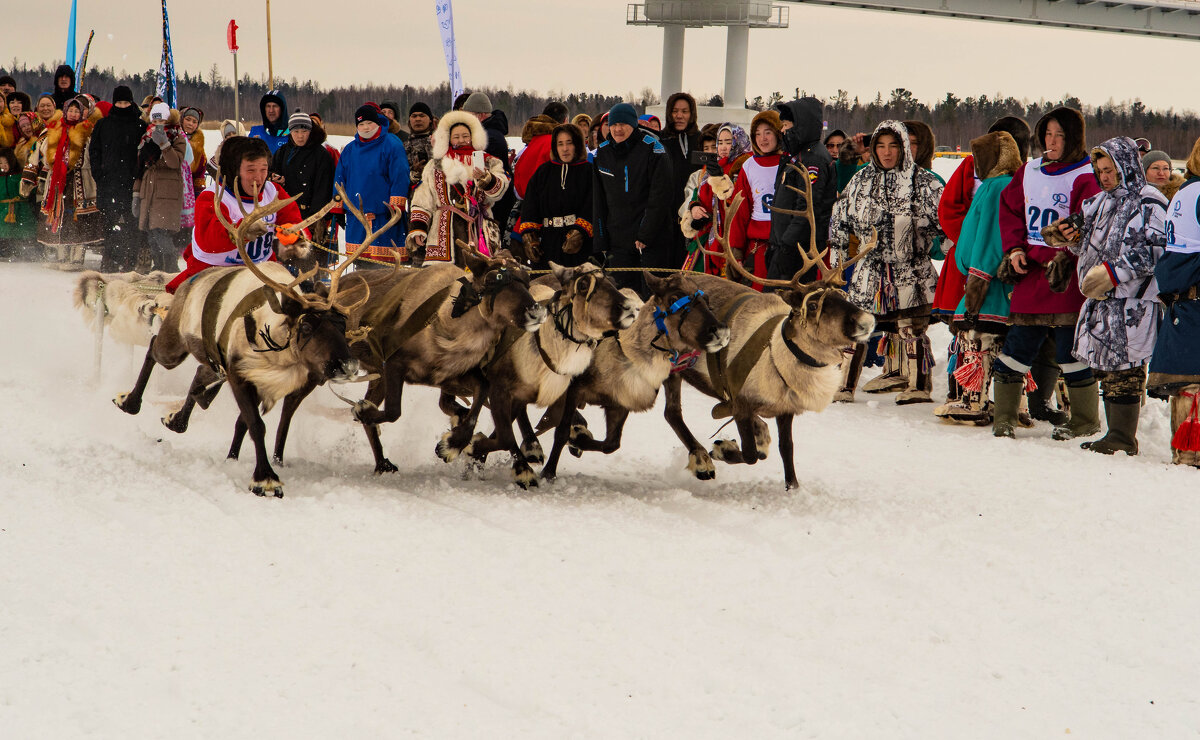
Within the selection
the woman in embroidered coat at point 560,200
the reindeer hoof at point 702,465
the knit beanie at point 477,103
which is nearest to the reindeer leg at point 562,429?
the reindeer hoof at point 702,465

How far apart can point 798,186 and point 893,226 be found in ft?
2.54

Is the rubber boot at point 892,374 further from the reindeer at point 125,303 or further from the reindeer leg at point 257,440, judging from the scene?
the reindeer at point 125,303

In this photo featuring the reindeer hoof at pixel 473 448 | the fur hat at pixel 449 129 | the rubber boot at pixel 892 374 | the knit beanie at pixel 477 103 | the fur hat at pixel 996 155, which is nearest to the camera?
the reindeer hoof at pixel 473 448

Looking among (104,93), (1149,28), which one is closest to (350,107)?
(104,93)

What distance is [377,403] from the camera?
622 cm

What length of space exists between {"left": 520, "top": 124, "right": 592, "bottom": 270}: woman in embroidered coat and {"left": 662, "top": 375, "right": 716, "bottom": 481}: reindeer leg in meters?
2.55

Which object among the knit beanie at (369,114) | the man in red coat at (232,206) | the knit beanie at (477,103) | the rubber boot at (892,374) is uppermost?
the knit beanie at (477,103)

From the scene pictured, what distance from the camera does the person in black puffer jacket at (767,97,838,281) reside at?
26.1ft

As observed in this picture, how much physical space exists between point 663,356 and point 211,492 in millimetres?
2302

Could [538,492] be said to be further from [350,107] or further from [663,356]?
[350,107]

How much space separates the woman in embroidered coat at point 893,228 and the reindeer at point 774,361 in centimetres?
238

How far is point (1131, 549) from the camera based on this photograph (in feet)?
16.1

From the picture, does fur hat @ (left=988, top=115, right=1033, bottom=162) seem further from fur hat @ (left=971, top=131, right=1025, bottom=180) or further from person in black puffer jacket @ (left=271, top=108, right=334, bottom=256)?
person in black puffer jacket @ (left=271, top=108, right=334, bottom=256)

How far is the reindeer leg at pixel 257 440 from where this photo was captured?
5266 millimetres
